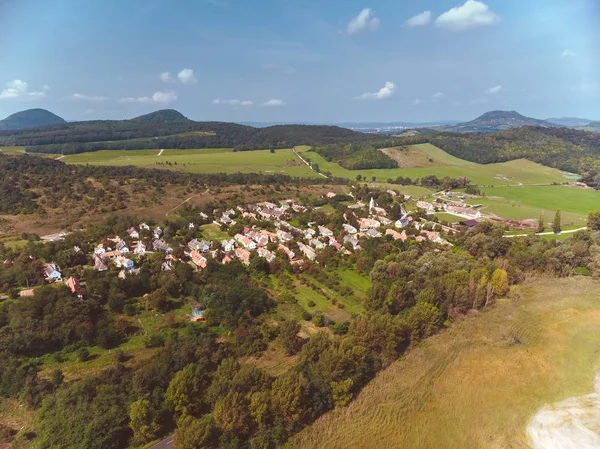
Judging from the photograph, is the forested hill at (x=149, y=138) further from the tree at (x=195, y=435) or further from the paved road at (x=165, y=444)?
the tree at (x=195, y=435)

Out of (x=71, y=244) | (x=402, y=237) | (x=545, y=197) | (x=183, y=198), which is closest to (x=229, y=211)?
(x=183, y=198)

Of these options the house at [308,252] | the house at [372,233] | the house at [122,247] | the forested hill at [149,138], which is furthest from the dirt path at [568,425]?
the forested hill at [149,138]

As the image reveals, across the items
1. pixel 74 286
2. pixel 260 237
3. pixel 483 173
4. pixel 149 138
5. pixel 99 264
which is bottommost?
pixel 74 286

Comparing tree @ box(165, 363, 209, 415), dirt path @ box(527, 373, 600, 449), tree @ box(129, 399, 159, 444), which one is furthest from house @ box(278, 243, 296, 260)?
dirt path @ box(527, 373, 600, 449)

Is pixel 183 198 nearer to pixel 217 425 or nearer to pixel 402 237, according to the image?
pixel 402 237

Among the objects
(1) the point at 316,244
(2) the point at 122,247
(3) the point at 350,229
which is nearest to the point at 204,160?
(2) the point at 122,247

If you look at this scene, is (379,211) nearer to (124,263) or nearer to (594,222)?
(594,222)
